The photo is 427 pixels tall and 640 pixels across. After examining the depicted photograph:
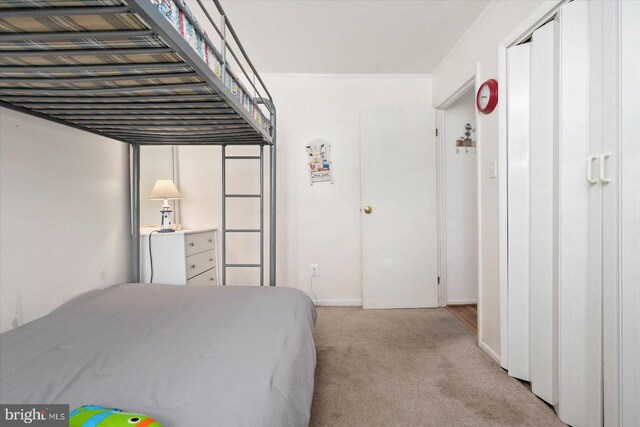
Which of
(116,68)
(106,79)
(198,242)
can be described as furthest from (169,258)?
(116,68)

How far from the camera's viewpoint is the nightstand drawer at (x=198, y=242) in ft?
7.31

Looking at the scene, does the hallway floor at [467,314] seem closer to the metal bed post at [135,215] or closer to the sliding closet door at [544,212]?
the sliding closet door at [544,212]

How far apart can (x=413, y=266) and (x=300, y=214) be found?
132 centimetres

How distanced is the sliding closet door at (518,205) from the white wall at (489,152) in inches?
5.1

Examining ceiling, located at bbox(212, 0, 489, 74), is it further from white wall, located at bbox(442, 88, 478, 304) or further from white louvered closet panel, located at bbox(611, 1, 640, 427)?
white louvered closet panel, located at bbox(611, 1, 640, 427)

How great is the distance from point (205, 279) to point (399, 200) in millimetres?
2050

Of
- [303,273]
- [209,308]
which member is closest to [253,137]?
[209,308]

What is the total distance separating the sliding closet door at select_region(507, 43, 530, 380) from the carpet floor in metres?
0.23

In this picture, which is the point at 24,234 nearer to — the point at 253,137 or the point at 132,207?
the point at 132,207

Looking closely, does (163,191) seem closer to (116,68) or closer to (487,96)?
(116,68)

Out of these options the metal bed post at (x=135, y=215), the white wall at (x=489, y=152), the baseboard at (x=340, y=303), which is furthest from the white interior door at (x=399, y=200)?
the metal bed post at (x=135, y=215)

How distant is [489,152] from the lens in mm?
1939

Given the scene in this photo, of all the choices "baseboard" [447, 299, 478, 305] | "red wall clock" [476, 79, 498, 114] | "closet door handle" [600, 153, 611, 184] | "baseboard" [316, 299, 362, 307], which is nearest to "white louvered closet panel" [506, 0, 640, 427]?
"closet door handle" [600, 153, 611, 184]

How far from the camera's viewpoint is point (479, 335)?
2.07 metres
